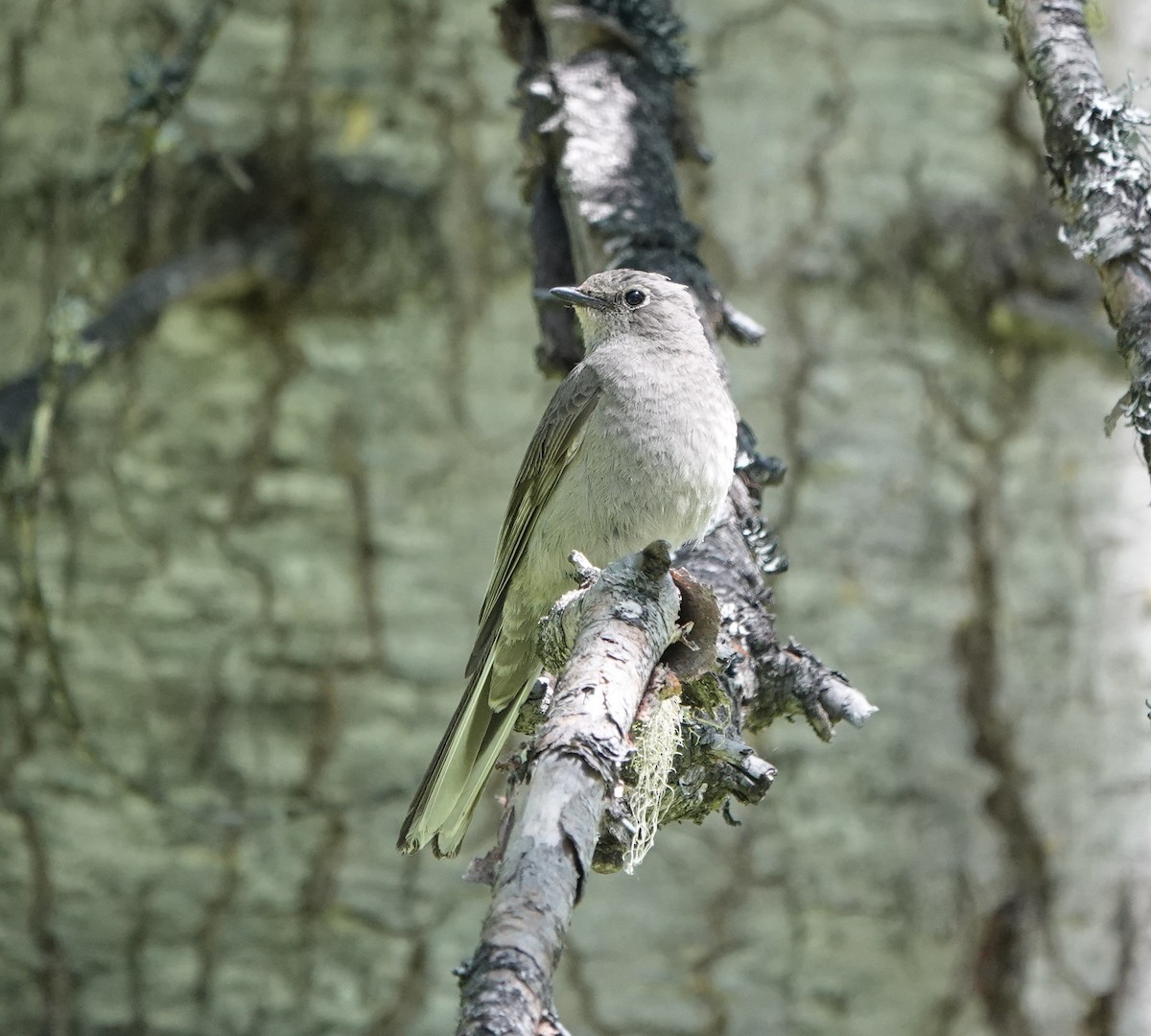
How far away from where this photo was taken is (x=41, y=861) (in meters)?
4.21

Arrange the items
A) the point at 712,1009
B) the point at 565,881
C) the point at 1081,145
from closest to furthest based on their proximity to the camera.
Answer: the point at 565,881, the point at 1081,145, the point at 712,1009

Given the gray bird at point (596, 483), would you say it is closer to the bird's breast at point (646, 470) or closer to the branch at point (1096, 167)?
the bird's breast at point (646, 470)

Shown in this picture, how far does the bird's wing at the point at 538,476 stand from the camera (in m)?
3.13

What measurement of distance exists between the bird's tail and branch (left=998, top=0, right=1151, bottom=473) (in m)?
1.33

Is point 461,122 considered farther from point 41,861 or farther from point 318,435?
point 41,861

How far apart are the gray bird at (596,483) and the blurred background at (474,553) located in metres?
1.02

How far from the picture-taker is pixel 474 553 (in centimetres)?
423

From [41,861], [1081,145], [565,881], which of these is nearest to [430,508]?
[41,861]

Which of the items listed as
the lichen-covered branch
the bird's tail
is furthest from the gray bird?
the lichen-covered branch

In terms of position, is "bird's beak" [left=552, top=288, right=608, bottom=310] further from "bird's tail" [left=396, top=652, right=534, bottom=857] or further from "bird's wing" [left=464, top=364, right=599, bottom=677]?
"bird's tail" [left=396, top=652, right=534, bottom=857]

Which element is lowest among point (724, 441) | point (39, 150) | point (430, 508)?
point (724, 441)

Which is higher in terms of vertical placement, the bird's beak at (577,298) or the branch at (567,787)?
the bird's beak at (577,298)

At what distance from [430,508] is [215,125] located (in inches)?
48.7

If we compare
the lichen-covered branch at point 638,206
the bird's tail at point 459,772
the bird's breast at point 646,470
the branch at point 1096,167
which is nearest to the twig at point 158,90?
the lichen-covered branch at point 638,206
